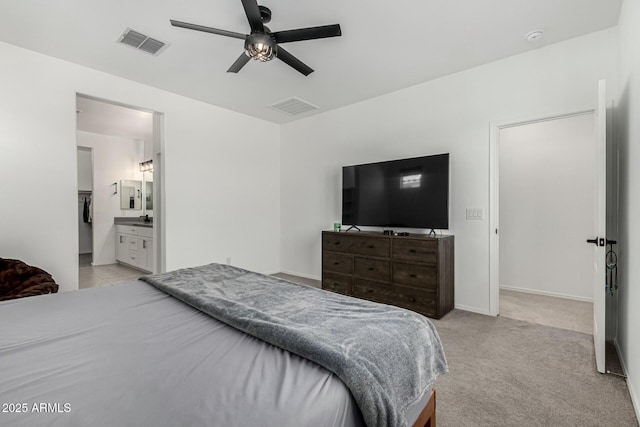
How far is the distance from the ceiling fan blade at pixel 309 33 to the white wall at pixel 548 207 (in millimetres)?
2960

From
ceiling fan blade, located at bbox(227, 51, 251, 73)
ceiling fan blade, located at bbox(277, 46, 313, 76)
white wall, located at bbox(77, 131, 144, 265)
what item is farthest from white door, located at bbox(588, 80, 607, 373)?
white wall, located at bbox(77, 131, 144, 265)

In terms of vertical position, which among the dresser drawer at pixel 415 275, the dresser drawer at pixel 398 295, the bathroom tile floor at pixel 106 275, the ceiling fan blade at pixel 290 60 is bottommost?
the bathroom tile floor at pixel 106 275

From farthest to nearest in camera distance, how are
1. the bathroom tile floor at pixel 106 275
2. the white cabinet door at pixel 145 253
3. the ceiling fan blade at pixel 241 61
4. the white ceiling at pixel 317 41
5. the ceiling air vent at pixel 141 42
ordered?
the white cabinet door at pixel 145 253 → the bathroom tile floor at pixel 106 275 → the ceiling air vent at pixel 141 42 → the ceiling fan blade at pixel 241 61 → the white ceiling at pixel 317 41

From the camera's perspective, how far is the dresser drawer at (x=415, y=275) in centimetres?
307

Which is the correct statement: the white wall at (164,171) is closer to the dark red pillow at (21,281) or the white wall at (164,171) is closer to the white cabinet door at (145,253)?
the dark red pillow at (21,281)

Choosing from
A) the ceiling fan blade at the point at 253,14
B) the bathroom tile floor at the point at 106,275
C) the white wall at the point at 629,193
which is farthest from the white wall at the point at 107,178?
the white wall at the point at 629,193

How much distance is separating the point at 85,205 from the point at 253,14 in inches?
274

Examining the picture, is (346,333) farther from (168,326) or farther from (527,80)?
(527,80)

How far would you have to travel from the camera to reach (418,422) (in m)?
1.22

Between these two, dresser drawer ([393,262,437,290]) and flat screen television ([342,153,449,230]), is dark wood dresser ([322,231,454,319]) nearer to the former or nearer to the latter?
dresser drawer ([393,262,437,290])

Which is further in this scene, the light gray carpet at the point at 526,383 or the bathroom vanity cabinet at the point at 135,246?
the bathroom vanity cabinet at the point at 135,246

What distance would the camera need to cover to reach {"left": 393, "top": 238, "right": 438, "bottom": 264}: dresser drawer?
10.0 feet

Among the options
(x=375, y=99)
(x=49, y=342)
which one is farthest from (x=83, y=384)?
(x=375, y=99)

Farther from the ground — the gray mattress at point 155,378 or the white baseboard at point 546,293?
the gray mattress at point 155,378
